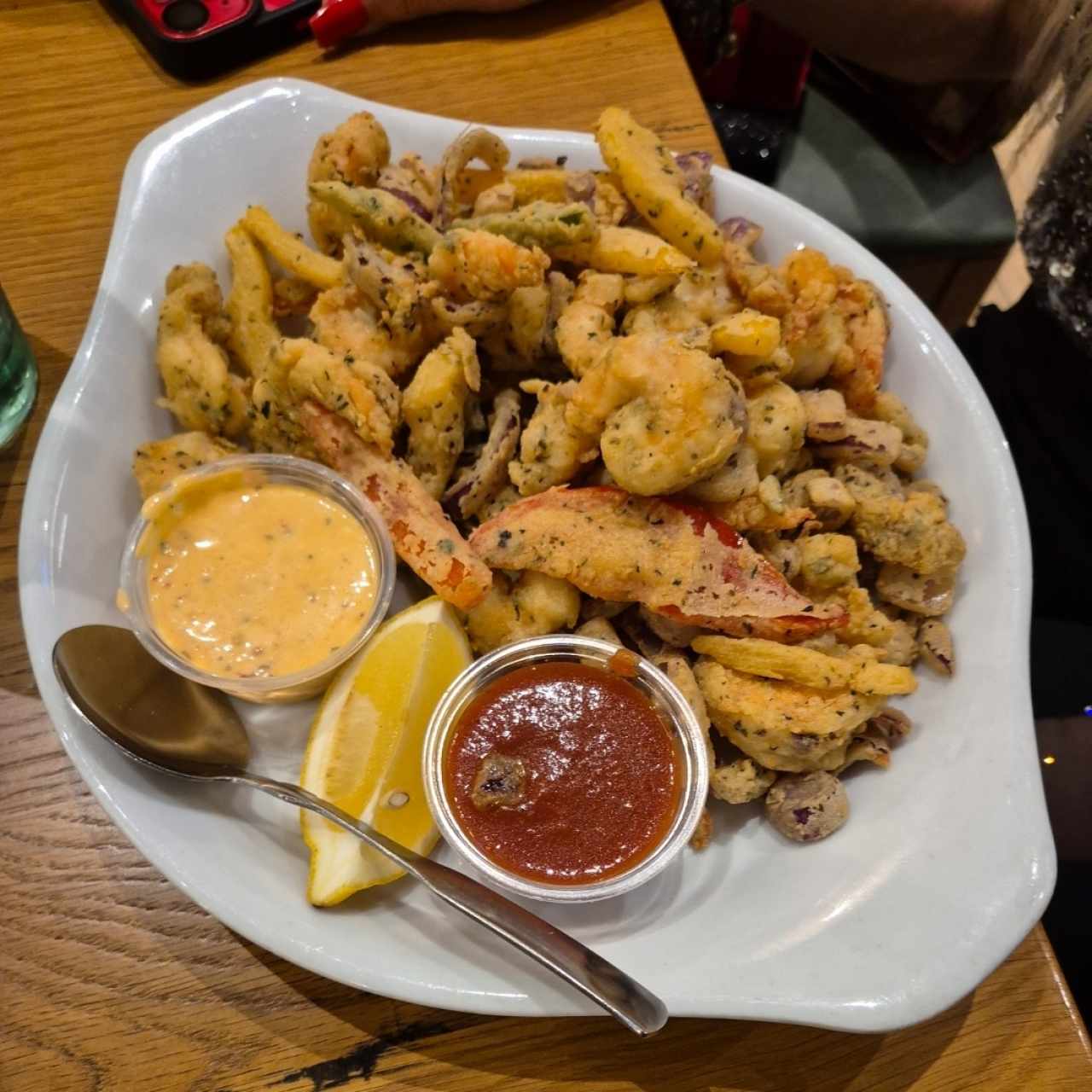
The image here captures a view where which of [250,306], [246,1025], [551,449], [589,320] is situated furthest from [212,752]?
[589,320]

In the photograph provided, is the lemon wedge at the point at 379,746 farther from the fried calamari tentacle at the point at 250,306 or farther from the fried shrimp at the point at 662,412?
the fried calamari tentacle at the point at 250,306

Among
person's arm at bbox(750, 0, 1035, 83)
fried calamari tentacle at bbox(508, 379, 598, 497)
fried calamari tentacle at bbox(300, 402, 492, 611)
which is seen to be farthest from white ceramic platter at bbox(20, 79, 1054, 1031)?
person's arm at bbox(750, 0, 1035, 83)

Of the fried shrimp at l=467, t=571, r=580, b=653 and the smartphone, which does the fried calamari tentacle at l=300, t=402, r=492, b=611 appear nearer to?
the fried shrimp at l=467, t=571, r=580, b=653

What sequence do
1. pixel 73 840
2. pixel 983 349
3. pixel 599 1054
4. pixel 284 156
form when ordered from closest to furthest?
pixel 599 1054 < pixel 73 840 < pixel 284 156 < pixel 983 349

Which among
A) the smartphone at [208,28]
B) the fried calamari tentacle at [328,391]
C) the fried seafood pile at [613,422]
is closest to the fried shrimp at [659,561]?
the fried seafood pile at [613,422]

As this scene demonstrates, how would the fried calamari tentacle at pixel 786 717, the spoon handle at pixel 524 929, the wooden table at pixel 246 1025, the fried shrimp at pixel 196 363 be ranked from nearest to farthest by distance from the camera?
the spoon handle at pixel 524 929 → the wooden table at pixel 246 1025 → the fried calamari tentacle at pixel 786 717 → the fried shrimp at pixel 196 363

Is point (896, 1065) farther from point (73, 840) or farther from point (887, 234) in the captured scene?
point (887, 234)

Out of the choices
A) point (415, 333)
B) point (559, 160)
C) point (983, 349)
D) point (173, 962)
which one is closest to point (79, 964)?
point (173, 962)
